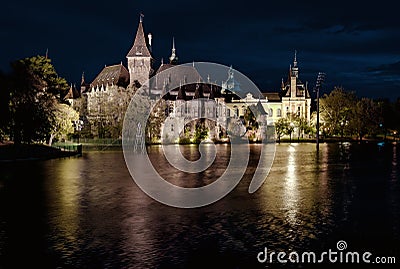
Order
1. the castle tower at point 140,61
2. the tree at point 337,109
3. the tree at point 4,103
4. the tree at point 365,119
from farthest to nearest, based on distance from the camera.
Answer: the castle tower at point 140,61
the tree at point 337,109
the tree at point 365,119
the tree at point 4,103

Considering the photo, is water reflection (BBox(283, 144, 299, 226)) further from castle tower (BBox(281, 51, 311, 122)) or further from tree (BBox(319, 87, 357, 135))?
castle tower (BBox(281, 51, 311, 122))

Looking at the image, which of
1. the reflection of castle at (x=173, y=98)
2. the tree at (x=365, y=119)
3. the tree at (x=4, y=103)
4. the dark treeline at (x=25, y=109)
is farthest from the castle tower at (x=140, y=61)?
the tree at (x=4, y=103)

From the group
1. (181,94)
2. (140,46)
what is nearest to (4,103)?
(181,94)

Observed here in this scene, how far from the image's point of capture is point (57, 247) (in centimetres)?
1229

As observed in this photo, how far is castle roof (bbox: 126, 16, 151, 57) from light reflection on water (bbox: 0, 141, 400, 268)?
96.2 m

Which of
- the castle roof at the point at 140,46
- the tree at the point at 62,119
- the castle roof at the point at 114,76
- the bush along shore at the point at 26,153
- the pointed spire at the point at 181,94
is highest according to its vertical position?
the castle roof at the point at 140,46

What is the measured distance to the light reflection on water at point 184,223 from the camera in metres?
11.6

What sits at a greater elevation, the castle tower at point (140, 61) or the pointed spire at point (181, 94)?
the castle tower at point (140, 61)

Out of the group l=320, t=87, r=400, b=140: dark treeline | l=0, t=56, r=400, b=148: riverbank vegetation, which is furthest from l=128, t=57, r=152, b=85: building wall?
l=320, t=87, r=400, b=140: dark treeline

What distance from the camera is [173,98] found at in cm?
11538

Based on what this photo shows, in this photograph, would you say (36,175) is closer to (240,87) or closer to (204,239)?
(204,239)

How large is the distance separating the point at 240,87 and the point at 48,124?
108937 mm

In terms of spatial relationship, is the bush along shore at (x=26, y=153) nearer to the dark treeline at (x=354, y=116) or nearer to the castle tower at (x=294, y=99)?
the dark treeline at (x=354, y=116)

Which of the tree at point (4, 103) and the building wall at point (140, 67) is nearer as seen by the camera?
the tree at point (4, 103)
